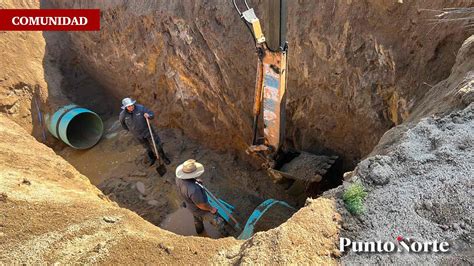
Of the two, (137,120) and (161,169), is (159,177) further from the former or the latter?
(137,120)

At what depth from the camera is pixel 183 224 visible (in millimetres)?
6703

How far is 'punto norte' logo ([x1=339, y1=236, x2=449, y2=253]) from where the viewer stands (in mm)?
2633

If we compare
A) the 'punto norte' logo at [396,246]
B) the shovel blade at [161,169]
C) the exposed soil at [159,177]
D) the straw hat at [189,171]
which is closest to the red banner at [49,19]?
the exposed soil at [159,177]

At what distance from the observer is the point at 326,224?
9.43 feet

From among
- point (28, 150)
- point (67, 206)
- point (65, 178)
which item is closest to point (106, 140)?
point (28, 150)

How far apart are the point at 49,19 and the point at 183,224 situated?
684 centimetres

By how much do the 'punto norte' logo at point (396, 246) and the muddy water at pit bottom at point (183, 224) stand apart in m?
3.65

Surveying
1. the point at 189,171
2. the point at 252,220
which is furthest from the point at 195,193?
the point at 252,220

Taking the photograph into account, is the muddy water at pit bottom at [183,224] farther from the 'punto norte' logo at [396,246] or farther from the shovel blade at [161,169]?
the 'punto norte' logo at [396,246]

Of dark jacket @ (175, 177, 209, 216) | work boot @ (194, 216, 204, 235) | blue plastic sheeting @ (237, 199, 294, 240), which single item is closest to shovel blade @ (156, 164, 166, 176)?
work boot @ (194, 216, 204, 235)

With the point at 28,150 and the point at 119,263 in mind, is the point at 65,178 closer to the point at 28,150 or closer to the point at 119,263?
the point at 28,150

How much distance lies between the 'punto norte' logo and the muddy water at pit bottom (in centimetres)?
365

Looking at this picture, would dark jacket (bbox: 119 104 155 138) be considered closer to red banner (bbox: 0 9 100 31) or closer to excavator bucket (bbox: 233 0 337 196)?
excavator bucket (bbox: 233 0 337 196)

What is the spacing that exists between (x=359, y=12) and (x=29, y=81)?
7396 mm
